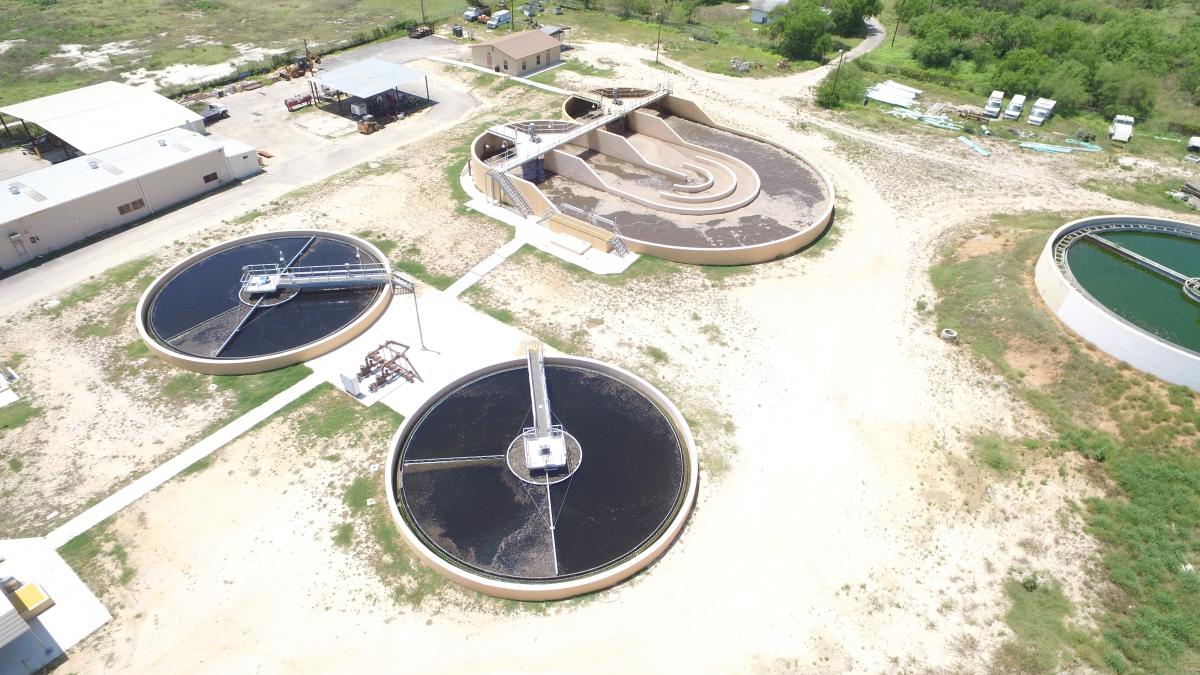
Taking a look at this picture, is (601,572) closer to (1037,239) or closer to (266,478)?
(266,478)

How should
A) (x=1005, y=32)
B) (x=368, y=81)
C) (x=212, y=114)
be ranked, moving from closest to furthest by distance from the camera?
(x=212, y=114) < (x=368, y=81) < (x=1005, y=32)

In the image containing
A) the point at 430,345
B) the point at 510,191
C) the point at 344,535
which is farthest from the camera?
the point at 510,191

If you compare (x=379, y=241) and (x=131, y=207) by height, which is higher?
(x=131, y=207)

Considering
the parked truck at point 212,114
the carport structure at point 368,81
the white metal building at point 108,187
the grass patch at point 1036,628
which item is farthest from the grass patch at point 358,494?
the parked truck at point 212,114

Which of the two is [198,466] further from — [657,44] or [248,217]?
[657,44]

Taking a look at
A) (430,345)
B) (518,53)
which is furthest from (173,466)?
(518,53)

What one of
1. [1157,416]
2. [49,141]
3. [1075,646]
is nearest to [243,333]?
[49,141]
